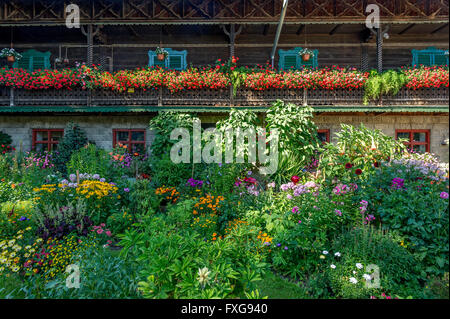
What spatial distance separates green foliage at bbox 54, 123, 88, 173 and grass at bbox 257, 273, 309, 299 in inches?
331

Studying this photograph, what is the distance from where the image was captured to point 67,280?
9.91ft

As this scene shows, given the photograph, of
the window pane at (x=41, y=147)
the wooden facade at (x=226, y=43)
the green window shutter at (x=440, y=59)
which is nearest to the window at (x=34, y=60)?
the wooden facade at (x=226, y=43)

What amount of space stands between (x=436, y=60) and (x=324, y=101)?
659 cm

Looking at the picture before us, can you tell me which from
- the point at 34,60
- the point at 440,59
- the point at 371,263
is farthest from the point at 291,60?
the point at 34,60

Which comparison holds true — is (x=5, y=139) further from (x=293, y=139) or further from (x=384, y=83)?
(x=384, y=83)

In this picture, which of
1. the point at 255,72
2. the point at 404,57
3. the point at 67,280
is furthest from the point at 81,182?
the point at 404,57

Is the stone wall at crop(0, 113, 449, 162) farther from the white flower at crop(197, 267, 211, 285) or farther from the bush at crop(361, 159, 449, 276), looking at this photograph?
the white flower at crop(197, 267, 211, 285)

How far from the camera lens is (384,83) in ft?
30.3

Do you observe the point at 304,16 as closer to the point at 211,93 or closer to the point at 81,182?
the point at 211,93

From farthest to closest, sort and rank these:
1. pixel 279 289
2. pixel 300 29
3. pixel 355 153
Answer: pixel 300 29, pixel 355 153, pixel 279 289

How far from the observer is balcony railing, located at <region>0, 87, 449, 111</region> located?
9.53 meters

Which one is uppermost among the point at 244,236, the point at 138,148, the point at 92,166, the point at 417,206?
the point at 138,148

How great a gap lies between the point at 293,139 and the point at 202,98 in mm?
4195

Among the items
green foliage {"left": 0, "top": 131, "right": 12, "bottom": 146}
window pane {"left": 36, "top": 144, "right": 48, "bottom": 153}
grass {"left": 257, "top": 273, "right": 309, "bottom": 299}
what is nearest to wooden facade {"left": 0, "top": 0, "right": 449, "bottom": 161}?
green foliage {"left": 0, "top": 131, "right": 12, "bottom": 146}
